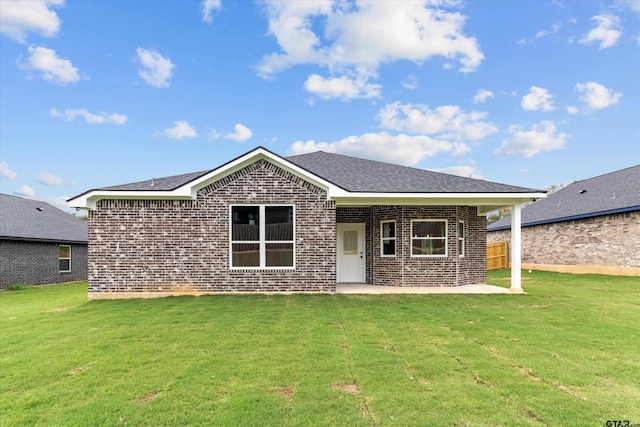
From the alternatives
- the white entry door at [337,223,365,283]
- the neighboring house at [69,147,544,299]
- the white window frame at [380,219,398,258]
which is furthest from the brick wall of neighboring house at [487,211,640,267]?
the white entry door at [337,223,365,283]

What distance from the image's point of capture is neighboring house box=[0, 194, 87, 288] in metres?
16.8

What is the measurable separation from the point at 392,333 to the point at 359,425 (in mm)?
3345

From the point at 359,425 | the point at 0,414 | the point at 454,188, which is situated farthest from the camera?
Result: the point at 454,188

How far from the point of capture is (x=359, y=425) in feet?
10.6

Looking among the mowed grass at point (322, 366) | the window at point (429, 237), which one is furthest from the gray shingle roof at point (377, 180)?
the mowed grass at point (322, 366)

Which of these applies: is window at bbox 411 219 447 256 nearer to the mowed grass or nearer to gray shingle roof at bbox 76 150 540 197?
gray shingle roof at bbox 76 150 540 197

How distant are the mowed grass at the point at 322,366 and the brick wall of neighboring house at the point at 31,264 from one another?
10.4 meters

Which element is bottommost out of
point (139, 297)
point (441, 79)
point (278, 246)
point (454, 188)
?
point (139, 297)

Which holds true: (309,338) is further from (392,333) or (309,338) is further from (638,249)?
(638,249)

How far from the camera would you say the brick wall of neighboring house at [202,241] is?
10539mm

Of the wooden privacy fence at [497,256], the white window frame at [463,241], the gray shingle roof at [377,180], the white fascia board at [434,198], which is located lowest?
the wooden privacy fence at [497,256]

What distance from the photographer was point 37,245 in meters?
18.2

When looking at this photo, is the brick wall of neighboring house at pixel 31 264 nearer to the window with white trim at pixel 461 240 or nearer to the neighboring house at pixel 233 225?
the neighboring house at pixel 233 225

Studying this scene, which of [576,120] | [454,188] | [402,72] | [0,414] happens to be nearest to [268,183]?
[454,188]
